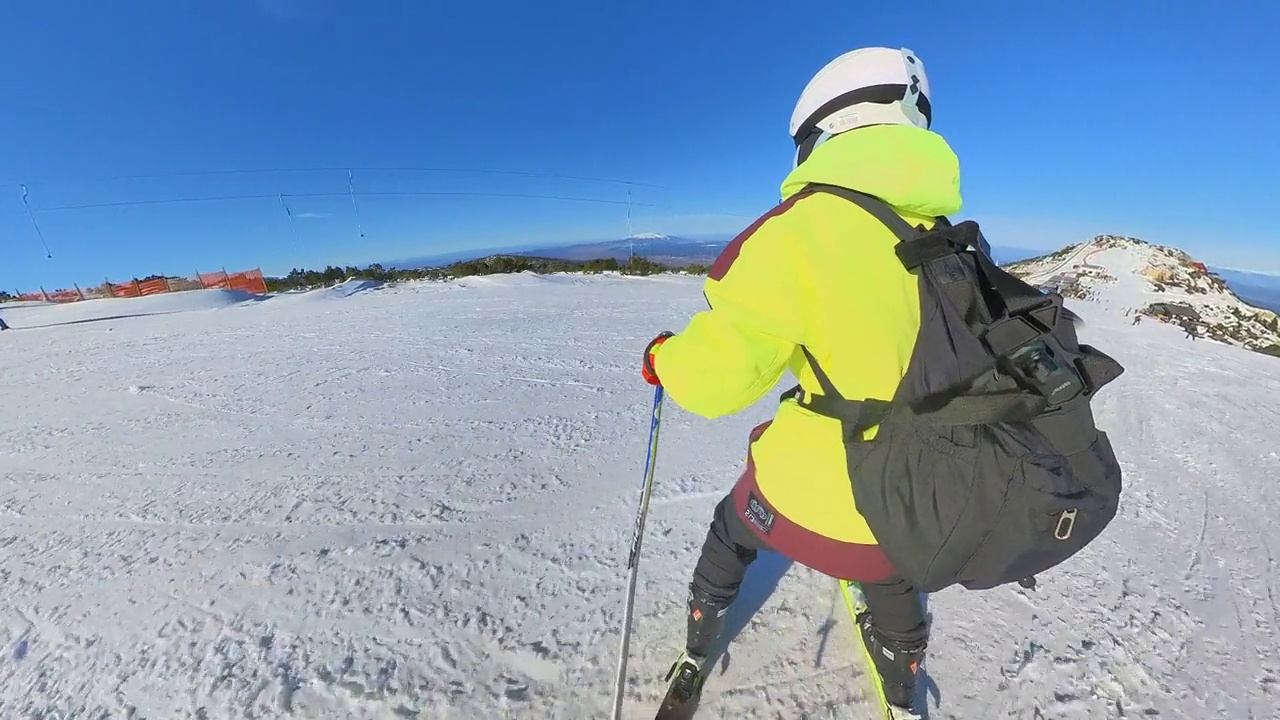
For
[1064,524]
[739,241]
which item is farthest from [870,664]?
[739,241]

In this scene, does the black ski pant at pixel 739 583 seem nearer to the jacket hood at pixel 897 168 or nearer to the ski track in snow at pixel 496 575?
the ski track in snow at pixel 496 575

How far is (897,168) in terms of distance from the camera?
109 centimetres

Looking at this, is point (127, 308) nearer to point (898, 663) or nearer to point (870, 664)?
point (870, 664)

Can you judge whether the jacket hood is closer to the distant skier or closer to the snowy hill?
the distant skier

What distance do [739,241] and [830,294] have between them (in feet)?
0.81

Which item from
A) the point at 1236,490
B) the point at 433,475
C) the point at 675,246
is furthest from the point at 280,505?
the point at 675,246

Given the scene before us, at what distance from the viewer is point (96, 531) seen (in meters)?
2.73

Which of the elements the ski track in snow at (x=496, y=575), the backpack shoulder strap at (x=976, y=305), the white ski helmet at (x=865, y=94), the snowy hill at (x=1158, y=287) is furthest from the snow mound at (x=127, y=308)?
the snowy hill at (x=1158, y=287)

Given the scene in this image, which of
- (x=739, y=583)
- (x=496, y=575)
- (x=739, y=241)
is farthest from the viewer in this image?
(x=496, y=575)

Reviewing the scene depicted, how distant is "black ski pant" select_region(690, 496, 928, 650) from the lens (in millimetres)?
1444

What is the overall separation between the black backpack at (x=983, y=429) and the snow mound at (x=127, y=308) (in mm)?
16647

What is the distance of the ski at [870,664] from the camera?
1.67 meters

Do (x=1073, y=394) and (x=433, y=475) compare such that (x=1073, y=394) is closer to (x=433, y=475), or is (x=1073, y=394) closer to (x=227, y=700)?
(x=227, y=700)

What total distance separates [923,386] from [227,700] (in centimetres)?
242
